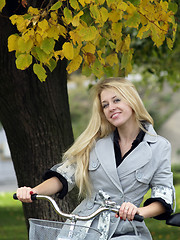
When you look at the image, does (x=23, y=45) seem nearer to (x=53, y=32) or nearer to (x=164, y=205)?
(x=53, y=32)

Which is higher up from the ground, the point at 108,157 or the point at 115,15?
the point at 115,15

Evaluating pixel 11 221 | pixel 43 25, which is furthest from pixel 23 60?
pixel 11 221

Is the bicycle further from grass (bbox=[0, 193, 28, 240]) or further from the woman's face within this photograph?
grass (bbox=[0, 193, 28, 240])

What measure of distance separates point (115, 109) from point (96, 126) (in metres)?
0.28

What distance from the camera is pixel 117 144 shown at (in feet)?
13.2

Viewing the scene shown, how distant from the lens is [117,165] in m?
3.90

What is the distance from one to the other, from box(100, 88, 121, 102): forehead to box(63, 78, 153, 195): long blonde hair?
2 centimetres

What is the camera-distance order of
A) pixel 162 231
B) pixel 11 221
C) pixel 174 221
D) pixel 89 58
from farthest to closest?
pixel 11 221 < pixel 162 231 < pixel 89 58 < pixel 174 221

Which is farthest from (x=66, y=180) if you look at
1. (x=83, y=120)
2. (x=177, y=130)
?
(x=177, y=130)

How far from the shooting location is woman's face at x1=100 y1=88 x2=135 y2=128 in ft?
12.9

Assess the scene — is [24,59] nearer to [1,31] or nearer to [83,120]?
[1,31]

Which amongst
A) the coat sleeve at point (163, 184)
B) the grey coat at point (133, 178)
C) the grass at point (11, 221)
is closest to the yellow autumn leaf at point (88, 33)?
the grey coat at point (133, 178)

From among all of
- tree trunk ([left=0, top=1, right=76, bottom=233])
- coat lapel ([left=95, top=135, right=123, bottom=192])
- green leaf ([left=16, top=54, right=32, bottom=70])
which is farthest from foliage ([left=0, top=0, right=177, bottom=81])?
tree trunk ([left=0, top=1, right=76, bottom=233])

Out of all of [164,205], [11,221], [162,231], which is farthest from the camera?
[11,221]
